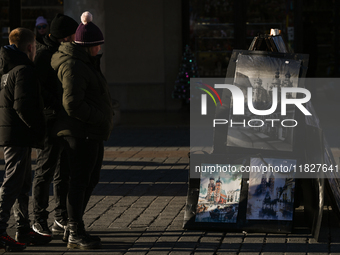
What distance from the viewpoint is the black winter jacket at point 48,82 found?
16.5ft

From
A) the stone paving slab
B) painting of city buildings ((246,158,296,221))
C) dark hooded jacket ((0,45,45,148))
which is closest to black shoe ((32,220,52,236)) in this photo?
the stone paving slab

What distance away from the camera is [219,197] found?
215 inches

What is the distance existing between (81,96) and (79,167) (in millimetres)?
595

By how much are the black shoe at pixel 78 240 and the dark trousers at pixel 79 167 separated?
69 mm

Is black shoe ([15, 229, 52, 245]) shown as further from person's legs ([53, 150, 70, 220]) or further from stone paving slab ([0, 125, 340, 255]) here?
person's legs ([53, 150, 70, 220])

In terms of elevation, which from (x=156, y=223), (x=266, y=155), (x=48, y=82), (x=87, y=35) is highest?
(x=87, y=35)

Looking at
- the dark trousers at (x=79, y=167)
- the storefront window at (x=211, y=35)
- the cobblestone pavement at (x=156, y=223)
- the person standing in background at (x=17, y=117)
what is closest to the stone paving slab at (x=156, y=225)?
the cobblestone pavement at (x=156, y=223)

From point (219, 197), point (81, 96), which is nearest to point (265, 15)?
point (219, 197)

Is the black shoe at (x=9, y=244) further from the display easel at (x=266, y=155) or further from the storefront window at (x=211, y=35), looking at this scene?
the storefront window at (x=211, y=35)

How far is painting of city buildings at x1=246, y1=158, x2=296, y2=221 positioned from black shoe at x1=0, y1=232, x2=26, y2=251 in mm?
2030

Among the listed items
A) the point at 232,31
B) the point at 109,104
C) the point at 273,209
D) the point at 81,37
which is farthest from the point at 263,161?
the point at 232,31

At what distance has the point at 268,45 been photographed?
18.4ft

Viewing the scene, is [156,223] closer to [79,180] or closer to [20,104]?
[79,180]

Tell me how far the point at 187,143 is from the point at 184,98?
3.85 metres
